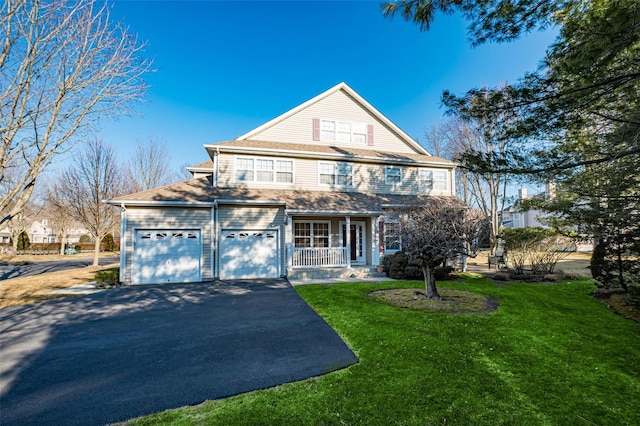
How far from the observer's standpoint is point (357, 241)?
14.9 metres

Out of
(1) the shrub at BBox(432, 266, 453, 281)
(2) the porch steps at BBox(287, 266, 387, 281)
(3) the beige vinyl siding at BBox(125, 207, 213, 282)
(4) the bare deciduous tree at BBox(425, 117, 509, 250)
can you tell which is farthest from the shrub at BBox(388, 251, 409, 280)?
(4) the bare deciduous tree at BBox(425, 117, 509, 250)

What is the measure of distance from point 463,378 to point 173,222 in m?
11.8

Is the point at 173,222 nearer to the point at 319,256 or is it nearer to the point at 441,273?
the point at 319,256

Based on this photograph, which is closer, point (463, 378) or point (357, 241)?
point (463, 378)

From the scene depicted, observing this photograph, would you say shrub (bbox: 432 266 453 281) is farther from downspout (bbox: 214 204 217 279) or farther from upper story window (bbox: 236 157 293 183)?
downspout (bbox: 214 204 217 279)

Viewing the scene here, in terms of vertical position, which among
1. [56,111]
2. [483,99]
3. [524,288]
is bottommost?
[524,288]

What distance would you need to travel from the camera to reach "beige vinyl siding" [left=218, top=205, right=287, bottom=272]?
41.6 ft

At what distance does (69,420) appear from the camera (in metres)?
3.17

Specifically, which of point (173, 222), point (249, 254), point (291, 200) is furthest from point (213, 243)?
point (291, 200)

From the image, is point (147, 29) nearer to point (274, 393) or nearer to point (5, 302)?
point (5, 302)

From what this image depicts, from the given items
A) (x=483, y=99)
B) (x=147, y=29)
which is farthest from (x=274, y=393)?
(x=147, y=29)

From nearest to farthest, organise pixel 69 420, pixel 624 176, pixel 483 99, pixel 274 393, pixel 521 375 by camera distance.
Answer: pixel 69 420, pixel 274 393, pixel 521 375, pixel 483 99, pixel 624 176

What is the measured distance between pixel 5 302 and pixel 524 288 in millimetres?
17287

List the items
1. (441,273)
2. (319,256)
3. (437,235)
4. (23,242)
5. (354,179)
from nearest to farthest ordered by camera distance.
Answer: (437,235) → (441,273) → (319,256) → (354,179) → (23,242)
